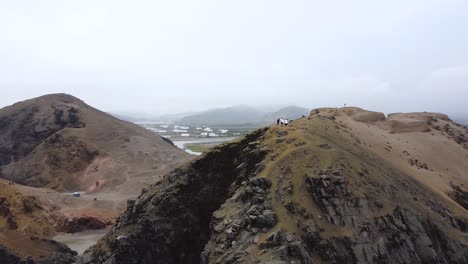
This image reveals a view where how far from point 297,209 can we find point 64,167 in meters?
81.6

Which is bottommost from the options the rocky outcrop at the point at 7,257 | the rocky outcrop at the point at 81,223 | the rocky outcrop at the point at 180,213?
the rocky outcrop at the point at 81,223

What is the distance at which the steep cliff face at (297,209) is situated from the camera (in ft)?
104

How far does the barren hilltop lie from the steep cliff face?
60.2 feet

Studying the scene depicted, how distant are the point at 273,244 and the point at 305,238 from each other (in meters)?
2.35

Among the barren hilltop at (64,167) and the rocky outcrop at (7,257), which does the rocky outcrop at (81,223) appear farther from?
the rocky outcrop at (7,257)

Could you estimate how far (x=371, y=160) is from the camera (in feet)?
138

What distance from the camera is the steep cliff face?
31.6 meters

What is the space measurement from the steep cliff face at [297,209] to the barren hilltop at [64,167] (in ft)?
60.2

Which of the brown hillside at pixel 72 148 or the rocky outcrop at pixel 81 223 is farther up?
the brown hillside at pixel 72 148

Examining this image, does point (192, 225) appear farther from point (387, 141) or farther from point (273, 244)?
point (387, 141)

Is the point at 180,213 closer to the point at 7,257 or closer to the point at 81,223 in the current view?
the point at 7,257

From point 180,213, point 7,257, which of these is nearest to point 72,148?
point 7,257

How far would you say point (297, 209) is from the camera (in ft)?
108

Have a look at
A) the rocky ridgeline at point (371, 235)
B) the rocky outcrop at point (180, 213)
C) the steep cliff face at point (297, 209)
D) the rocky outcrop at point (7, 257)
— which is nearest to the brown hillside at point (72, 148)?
the rocky outcrop at point (7, 257)
